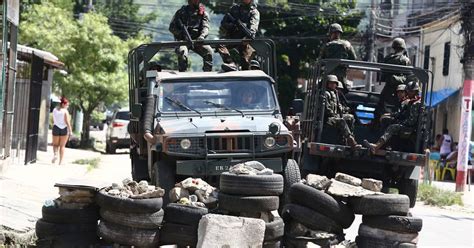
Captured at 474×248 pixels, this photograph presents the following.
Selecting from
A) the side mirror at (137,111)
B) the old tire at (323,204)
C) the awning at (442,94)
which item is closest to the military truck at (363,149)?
the side mirror at (137,111)

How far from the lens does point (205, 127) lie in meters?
11.0

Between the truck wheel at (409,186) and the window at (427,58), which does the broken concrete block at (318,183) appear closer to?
the truck wheel at (409,186)

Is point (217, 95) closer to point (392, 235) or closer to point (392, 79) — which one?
point (392, 235)

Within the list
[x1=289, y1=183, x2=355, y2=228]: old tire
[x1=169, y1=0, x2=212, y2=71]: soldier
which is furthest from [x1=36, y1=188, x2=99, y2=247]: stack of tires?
[x1=169, y1=0, x2=212, y2=71]: soldier

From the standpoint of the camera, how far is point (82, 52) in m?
34.8

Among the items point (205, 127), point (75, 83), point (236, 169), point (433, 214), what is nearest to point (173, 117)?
point (205, 127)

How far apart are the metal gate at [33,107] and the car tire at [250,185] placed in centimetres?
1323

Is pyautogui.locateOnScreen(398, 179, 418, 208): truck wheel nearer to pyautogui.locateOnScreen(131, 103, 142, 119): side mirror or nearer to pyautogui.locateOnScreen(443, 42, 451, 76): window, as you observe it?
pyautogui.locateOnScreen(131, 103, 142, 119): side mirror

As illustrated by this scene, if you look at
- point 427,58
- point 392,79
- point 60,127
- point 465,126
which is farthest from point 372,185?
point 427,58

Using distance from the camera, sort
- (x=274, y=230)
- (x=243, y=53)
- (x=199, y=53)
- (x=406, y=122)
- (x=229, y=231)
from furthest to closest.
→ 1. (x=406, y=122)
2. (x=199, y=53)
3. (x=243, y=53)
4. (x=274, y=230)
5. (x=229, y=231)

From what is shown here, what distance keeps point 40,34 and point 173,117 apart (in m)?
23.9

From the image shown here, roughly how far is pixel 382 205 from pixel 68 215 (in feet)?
10.8

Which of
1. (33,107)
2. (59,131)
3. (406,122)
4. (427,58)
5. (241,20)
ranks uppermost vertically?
(427,58)

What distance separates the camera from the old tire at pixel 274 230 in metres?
8.66
